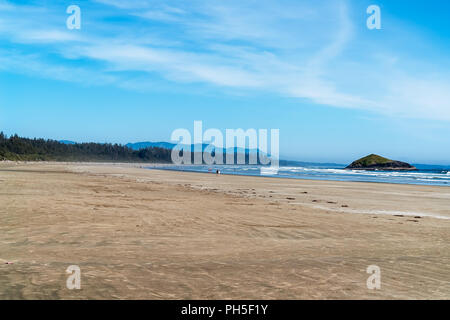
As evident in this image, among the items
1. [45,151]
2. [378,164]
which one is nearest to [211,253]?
[378,164]

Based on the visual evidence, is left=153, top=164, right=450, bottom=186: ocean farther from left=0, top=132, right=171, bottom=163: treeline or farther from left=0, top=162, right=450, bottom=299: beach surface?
left=0, top=132, right=171, bottom=163: treeline

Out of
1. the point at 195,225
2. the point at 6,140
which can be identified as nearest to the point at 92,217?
the point at 195,225

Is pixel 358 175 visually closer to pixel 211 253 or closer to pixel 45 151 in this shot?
pixel 211 253

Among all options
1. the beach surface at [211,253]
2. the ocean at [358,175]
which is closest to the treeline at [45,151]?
the ocean at [358,175]

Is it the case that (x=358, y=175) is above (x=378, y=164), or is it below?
below

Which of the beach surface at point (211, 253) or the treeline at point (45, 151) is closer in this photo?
the beach surface at point (211, 253)

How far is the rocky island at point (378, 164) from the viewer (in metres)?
120

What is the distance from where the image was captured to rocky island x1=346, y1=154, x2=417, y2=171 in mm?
119938

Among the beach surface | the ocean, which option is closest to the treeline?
the ocean

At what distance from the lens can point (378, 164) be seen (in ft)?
407

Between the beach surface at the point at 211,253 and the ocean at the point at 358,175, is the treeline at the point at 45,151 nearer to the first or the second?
the ocean at the point at 358,175

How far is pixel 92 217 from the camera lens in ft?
38.9
